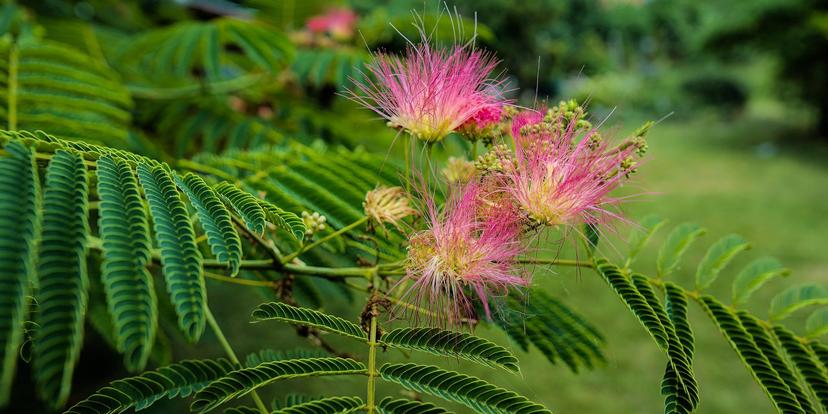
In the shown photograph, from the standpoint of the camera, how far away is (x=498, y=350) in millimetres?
889

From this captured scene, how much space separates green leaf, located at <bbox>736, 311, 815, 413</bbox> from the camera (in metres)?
0.98

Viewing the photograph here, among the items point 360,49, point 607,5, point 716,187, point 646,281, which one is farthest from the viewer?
point 607,5

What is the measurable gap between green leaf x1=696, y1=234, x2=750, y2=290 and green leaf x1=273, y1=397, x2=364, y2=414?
73cm

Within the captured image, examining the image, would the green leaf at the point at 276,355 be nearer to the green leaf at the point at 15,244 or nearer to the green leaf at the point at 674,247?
the green leaf at the point at 15,244

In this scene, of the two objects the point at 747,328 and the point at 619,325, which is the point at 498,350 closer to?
the point at 747,328

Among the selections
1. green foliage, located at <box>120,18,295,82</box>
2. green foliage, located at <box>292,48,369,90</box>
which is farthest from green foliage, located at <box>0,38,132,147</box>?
green foliage, located at <box>292,48,369,90</box>

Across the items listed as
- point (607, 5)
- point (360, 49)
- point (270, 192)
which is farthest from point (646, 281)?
point (607, 5)

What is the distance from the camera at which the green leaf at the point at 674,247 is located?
48.5 inches

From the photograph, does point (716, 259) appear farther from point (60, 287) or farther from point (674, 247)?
point (60, 287)

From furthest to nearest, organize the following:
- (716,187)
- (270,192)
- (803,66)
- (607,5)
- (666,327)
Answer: (607,5)
(803,66)
(716,187)
(270,192)
(666,327)

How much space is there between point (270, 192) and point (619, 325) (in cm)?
527

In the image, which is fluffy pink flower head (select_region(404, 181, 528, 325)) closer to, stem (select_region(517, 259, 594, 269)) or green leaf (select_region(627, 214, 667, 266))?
stem (select_region(517, 259, 594, 269))

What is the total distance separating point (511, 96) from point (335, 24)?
5.07ft

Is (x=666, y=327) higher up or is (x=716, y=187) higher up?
(x=716, y=187)
